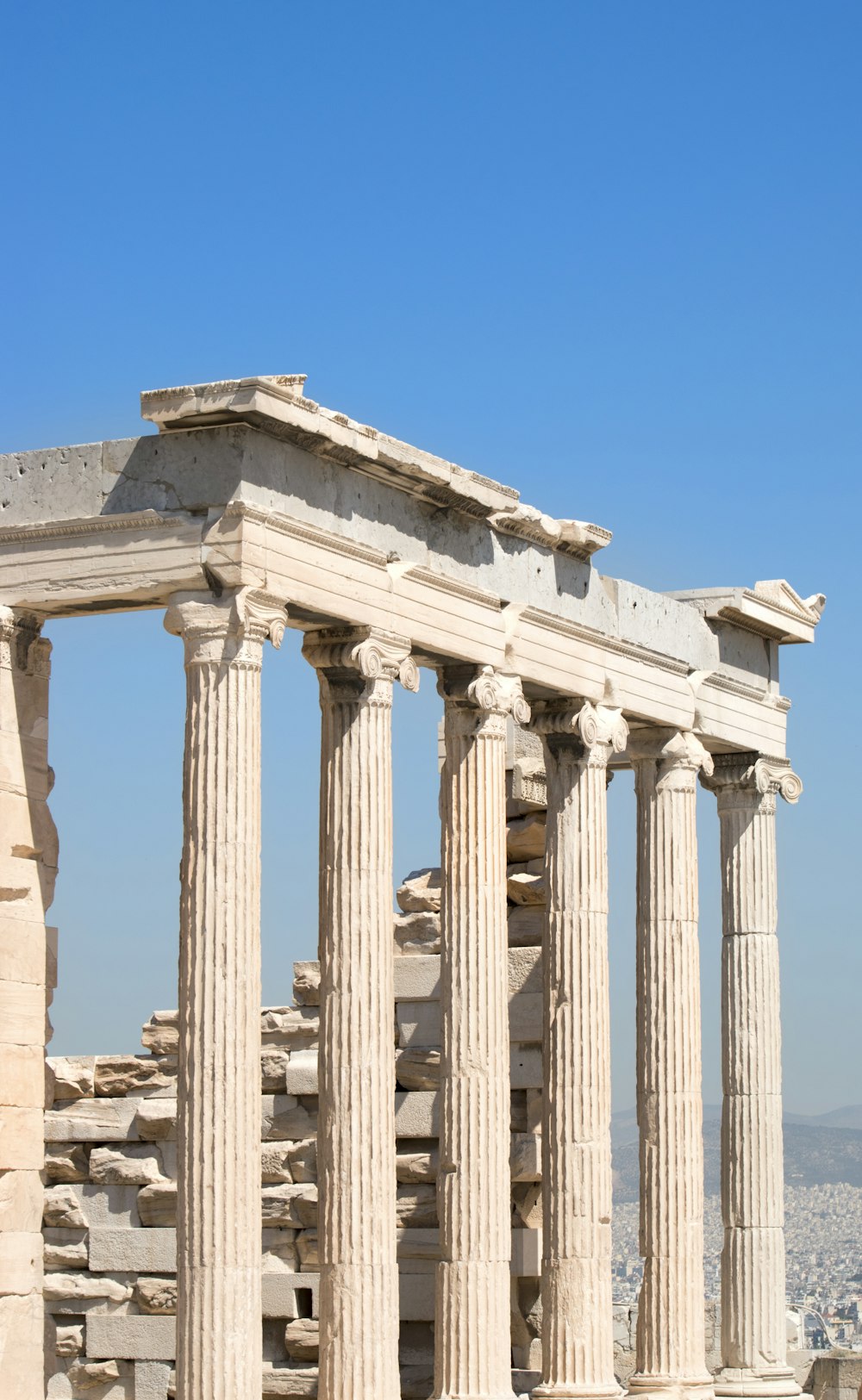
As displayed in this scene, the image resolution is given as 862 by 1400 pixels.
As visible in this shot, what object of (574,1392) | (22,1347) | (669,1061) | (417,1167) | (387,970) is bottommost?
(574,1392)

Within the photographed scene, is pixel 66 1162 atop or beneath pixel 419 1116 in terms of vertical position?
beneath

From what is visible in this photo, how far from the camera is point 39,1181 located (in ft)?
90.7

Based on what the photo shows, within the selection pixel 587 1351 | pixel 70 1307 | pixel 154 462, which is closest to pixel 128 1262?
pixel 70 1307

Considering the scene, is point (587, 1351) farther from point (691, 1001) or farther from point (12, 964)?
point (12, 964)

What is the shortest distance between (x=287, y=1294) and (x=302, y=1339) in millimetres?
533

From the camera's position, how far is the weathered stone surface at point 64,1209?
34.2m

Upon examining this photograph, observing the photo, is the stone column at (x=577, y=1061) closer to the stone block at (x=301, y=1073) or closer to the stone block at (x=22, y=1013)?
the stone block at (x=301, y=1073)

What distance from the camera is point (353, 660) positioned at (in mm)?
27938

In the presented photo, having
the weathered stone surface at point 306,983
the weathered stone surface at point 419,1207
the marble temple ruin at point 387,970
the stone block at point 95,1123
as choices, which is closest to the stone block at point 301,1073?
the marble temple ruin at point 387,970

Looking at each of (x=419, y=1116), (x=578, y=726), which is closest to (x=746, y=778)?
(x=578, y=726)

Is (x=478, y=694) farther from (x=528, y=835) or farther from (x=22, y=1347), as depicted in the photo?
(x=22, y=1347)

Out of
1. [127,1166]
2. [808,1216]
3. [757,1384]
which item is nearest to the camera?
[127,1166]

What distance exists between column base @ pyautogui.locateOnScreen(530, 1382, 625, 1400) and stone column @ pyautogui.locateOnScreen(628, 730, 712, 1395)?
204cm

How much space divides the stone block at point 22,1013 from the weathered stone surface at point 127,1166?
6.33 m
